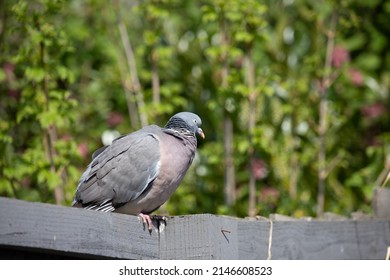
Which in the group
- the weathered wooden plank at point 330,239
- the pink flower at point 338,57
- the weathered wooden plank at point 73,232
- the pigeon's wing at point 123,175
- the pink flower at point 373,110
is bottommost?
the weathered wooden plank at point 73,232

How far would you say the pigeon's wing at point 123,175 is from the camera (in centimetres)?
332

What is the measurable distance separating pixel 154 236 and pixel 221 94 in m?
2.50

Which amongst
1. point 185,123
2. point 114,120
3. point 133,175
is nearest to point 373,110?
point 114,120

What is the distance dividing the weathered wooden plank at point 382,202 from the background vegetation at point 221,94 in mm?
1177

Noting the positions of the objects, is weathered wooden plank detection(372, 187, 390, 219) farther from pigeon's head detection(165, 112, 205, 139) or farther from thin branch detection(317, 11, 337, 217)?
thin branch detection(317, 11, 337, 217)

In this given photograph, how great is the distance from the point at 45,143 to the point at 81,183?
134cm

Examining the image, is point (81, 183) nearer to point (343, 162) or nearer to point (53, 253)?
point (53, 253)

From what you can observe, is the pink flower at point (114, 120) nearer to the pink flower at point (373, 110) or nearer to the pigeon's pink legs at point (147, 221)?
the pink flower at point (373, 110)

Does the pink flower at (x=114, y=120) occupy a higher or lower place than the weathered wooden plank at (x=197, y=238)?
higher

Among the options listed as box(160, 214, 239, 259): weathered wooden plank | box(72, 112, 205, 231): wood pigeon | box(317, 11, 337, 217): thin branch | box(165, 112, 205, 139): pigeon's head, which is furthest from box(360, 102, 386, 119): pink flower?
box(160, 214, 239, 259): weathered wooden plank

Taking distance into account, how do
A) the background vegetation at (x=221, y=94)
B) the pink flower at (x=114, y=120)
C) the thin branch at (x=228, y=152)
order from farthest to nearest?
1. the pink flower at (x=114, y=120)
2. the thin branch at (x=228, y=152)
3. the background vegetation at (x=221, y=94)

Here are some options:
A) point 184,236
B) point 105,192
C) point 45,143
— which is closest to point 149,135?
point 105,192

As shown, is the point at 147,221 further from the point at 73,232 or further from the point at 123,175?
the point at 123,175

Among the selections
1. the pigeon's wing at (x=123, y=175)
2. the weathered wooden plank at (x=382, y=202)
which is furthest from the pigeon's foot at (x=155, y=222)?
the weathered wooden plank at (x=382, y=202)
